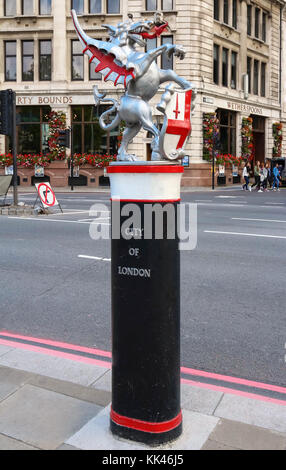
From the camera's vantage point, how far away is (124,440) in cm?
305

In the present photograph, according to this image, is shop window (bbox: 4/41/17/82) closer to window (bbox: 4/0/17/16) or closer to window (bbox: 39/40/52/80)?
window (bbox: 39/40/52/80)

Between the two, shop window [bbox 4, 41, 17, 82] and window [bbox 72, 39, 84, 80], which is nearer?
window [bbox 72, 39, 84, 80]

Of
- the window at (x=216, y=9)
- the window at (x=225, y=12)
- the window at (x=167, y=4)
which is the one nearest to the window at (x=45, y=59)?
the window at (x=167, y=4)

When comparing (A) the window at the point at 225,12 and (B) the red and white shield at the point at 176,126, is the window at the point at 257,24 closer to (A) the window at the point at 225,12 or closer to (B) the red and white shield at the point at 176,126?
(A) the window at the point at 225,12

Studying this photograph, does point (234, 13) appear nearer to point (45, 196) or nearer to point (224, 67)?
point (224, 67)

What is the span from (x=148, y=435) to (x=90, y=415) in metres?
0.50

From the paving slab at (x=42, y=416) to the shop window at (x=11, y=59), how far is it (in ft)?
115

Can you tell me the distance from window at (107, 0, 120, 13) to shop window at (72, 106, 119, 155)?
636cm

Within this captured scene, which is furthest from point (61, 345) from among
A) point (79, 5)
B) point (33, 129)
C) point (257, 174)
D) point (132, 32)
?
point (79, 5)

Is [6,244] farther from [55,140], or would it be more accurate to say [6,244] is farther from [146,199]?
[55,140]

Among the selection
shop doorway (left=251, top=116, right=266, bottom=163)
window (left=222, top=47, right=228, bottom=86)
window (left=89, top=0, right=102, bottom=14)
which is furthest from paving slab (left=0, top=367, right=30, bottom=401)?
shop doorway (left=251, top=116, right=266, bottom=163)

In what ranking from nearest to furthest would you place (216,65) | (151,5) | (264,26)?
(151,5) → (216,65) → (264,26)

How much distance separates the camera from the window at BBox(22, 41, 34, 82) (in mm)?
35406

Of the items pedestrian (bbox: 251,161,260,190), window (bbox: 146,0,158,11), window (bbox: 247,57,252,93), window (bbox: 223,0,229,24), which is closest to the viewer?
pedestrian (bbox: 251,161,260,190)
